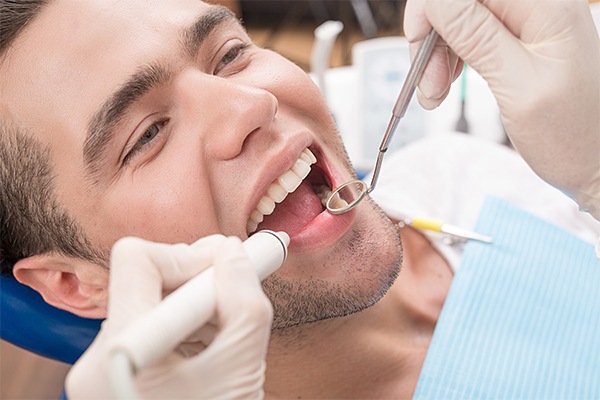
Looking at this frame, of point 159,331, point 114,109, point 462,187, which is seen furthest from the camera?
point 462,187

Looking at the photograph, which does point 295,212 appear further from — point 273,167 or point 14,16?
point 14,16

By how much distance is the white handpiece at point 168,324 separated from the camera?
2.03 ft

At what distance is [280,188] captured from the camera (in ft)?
3.53

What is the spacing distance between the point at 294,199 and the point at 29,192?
18.5 inches

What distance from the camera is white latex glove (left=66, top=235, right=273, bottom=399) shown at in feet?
2.31

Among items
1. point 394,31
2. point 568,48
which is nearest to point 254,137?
point 568,48

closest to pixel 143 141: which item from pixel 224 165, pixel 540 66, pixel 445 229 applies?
pixel 224 165

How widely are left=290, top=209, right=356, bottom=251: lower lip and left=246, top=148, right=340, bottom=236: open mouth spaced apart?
6 centimetres

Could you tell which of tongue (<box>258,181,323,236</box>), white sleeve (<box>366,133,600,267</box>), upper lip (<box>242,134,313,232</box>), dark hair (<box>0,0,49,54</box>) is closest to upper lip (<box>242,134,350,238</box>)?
upper lip (<box>242,134,313,232</box>)

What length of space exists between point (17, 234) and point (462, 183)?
3.58 feet

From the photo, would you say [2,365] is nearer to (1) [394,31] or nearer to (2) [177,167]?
(2) [177,167]

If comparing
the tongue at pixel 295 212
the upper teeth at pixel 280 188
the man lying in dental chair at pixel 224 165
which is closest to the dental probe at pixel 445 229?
the man lying in dental chair at pixel 224 165

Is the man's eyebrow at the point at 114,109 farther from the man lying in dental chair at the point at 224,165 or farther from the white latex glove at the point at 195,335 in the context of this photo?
the white latex glove at the point at 195,335

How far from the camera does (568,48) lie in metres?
0.87
